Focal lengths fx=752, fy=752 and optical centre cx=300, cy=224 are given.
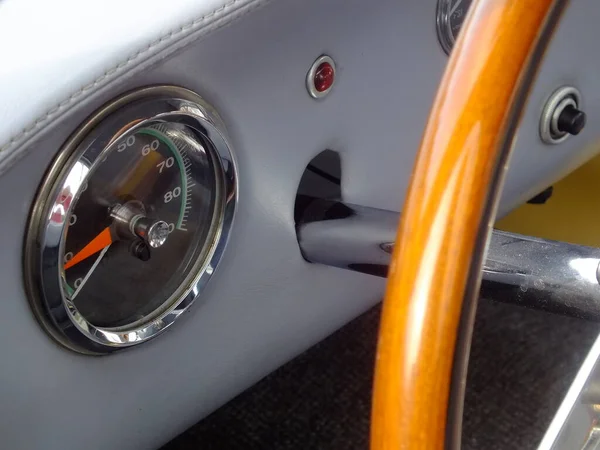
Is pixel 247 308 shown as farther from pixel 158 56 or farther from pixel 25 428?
pixel 158 56

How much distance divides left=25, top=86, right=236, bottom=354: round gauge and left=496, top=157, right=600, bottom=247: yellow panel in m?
1.04

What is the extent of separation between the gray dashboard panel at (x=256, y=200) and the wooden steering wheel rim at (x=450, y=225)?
327 millimetres

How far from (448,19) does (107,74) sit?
589 millimetres

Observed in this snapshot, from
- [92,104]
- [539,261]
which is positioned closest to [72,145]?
[92,104]

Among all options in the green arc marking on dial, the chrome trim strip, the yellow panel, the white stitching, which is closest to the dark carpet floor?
the yellow panel

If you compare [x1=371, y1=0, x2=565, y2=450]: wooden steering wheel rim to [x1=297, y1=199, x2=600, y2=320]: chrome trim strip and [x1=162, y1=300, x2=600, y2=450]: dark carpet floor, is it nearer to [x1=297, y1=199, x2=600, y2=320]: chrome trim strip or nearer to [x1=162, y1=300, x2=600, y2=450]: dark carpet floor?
[x1=297, y1=199, x2=600, y2=320]: chrome trim strip

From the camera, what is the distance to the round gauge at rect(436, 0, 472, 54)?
1050 millimetres

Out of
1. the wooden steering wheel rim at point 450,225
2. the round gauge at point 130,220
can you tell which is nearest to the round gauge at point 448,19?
the round gauge at point 130,220

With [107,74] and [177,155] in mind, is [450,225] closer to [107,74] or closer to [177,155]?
[107,74]

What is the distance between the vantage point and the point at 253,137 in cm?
88

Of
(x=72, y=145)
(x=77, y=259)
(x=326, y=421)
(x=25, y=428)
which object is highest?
(x=72, y=145)

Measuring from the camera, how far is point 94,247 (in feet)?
2.71

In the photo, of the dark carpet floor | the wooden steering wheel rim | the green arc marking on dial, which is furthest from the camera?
the dark carpet floor

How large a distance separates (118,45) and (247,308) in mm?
457
